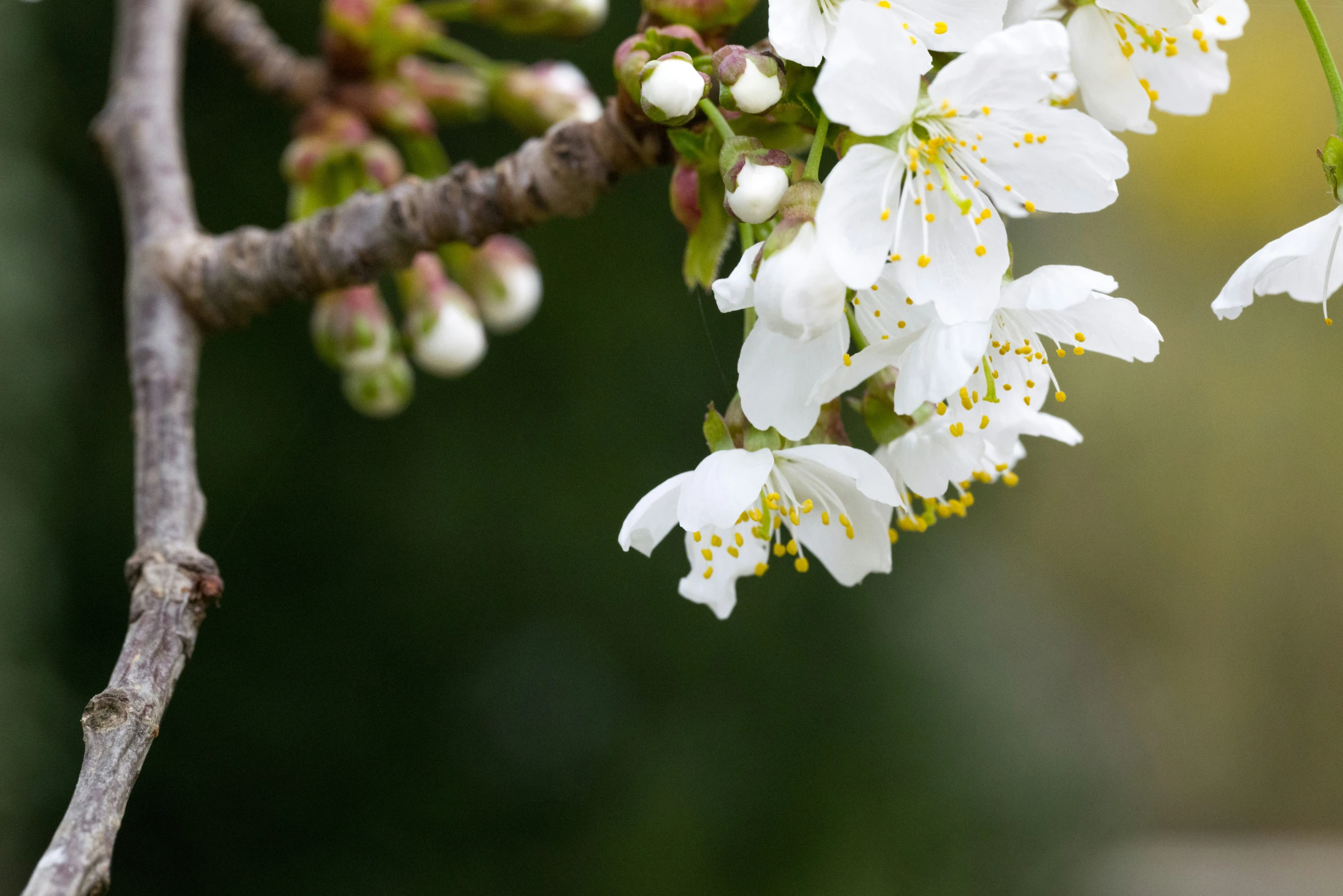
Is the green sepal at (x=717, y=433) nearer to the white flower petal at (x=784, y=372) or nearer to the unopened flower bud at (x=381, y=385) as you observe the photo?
the white flower petal at (x=784, y=372)

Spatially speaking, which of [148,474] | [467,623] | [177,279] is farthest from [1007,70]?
[467,623]

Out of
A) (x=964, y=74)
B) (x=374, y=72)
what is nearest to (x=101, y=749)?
(x=964, y=74)

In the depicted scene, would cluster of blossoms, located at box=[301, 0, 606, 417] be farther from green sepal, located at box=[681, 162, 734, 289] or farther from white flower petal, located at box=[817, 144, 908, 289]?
white flower petal, located at box=[817, 144, 908, 289]

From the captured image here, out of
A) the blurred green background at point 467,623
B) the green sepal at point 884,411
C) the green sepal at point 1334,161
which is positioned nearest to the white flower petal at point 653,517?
the green sepal at point 884,411

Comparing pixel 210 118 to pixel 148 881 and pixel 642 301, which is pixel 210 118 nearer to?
pixel 642 301

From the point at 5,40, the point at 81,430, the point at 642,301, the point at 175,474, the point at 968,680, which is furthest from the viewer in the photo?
the point at 968,680

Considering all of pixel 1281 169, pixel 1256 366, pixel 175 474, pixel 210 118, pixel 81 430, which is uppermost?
pixel 175 474
